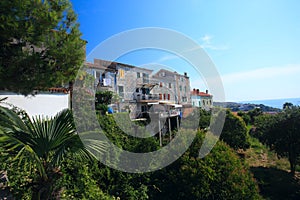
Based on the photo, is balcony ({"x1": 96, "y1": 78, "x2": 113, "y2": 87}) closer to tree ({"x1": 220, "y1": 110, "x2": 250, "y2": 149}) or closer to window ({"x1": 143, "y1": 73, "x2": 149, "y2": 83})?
window ({"x1": 143, "y1": 73, "x2": 149, "y2": 83})

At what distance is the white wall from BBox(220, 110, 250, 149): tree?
13.0 m

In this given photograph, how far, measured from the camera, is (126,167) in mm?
6348

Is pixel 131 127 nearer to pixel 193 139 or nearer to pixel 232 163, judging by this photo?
pixel 193 139

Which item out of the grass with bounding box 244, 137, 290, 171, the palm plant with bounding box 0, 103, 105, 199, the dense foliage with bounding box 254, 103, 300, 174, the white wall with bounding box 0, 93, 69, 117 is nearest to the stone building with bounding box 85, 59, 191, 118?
the white wall with bounding box 0, 93, 69, 117

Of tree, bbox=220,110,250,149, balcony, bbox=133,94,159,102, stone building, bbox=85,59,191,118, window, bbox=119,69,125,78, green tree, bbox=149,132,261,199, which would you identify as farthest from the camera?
balcony, bbox=133,94,159,102

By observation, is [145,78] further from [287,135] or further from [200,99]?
[287,135]

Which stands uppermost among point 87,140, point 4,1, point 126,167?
point 4,1

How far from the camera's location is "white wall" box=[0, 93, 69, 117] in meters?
9.37

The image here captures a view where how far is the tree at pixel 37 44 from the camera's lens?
3.56 meters

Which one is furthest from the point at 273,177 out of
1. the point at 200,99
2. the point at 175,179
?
the point at 200,99

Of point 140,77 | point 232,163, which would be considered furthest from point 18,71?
point 140,77

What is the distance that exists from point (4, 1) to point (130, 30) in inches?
123

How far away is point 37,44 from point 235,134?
54.5ft

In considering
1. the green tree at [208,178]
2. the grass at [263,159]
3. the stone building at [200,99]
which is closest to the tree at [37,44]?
the green tree at [208,178]
